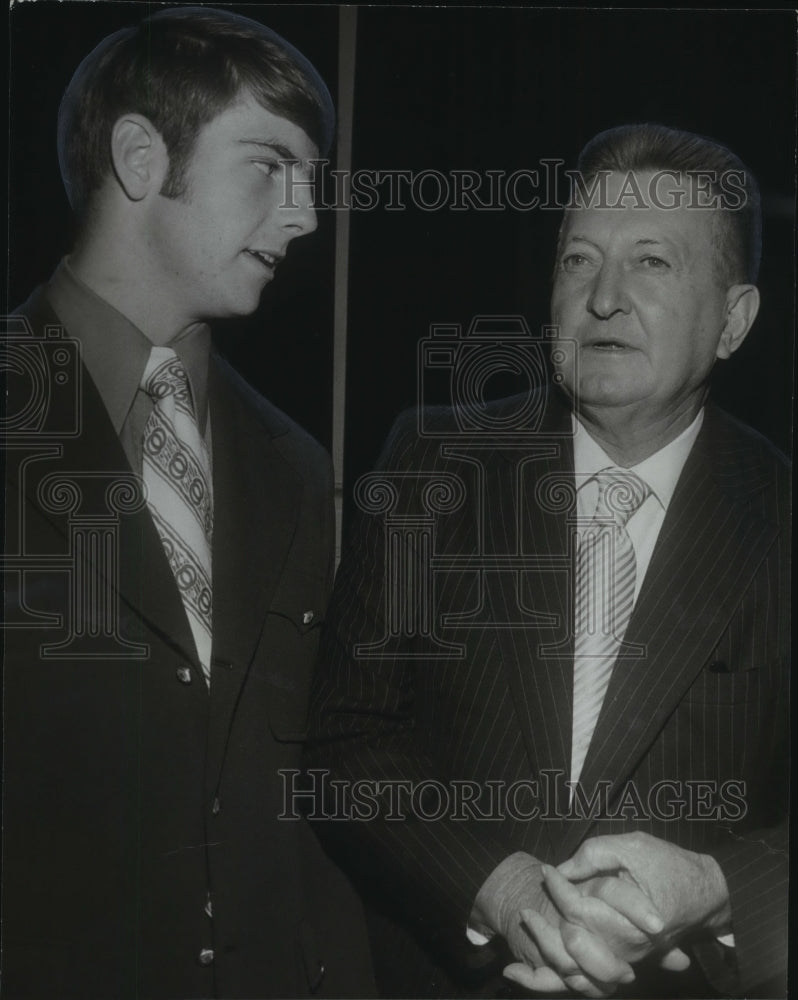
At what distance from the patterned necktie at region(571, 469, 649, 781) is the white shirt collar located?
19 mm

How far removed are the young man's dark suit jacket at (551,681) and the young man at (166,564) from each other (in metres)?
0.14

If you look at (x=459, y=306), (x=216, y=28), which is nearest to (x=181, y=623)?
(x=459, y=306)

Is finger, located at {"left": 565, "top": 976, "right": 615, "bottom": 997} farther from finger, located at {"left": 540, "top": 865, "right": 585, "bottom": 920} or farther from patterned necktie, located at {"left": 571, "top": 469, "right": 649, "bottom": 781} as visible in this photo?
patterned necktie, located at {"left": 571, "top": 469, "right": 649, "bottom": 781}

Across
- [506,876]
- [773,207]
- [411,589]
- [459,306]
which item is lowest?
[506,876]

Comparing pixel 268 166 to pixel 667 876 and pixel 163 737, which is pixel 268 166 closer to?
pixel 163 737

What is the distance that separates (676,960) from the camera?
2.70 metres

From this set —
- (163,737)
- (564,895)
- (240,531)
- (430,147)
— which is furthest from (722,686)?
(430,147)

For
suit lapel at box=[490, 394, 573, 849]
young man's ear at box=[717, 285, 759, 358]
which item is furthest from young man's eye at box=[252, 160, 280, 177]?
young man's ear at box=[717, 285, 759, 358]

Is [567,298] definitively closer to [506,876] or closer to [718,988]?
[506,876]

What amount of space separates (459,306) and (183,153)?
674 mm

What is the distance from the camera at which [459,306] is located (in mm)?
2816

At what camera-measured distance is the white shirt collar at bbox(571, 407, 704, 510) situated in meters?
2.80

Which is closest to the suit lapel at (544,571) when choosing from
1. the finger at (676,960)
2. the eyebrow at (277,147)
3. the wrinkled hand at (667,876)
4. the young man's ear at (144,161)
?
the wrinkled hand at (667,876)

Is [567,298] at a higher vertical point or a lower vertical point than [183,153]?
lower
